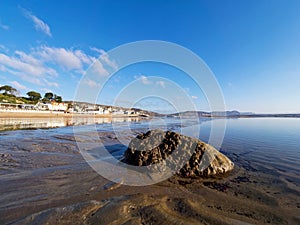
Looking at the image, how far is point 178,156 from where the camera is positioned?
4953 millimetres

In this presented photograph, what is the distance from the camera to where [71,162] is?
5.39m

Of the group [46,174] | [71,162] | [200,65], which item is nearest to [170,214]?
[46,174]

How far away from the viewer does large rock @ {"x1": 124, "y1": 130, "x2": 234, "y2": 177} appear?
4.69m

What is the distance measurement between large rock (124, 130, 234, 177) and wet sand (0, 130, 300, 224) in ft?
1.36

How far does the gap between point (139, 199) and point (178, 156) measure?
2.24m

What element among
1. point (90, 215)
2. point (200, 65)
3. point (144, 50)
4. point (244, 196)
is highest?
point (144, 50)

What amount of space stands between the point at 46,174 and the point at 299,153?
10.4 metres

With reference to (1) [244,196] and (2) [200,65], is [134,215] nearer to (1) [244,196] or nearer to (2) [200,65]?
(1) [244,196]

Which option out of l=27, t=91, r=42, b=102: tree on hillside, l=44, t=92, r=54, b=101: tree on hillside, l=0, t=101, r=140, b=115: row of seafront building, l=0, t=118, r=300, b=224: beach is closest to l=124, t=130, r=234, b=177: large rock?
l=0, t=118, r=300, b=224: beach

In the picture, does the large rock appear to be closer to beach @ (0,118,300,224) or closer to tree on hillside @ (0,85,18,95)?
beach @ (0,118,300,224)

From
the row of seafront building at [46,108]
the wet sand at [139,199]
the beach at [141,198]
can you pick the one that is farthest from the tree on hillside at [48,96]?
the wet sand at [139,199]

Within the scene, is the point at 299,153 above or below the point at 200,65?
below

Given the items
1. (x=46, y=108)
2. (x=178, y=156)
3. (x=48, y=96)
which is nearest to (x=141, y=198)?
(x=178, y=156)

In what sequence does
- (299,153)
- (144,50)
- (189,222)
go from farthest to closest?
(144,50) → (299,153) → (189,222)
